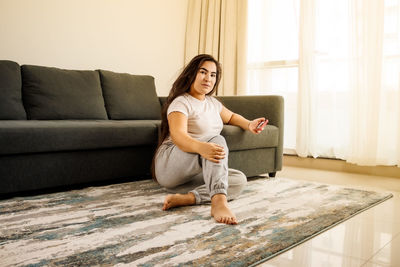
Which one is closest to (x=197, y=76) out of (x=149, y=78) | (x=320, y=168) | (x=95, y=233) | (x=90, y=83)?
(x=95, y=233)

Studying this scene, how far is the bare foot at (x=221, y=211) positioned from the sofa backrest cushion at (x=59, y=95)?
4.69ft

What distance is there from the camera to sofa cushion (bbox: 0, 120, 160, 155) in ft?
6.30

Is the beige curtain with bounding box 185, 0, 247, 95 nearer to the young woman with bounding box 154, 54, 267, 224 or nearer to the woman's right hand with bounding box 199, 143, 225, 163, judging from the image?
the young woman with bounding box 154, 54, 267, 224

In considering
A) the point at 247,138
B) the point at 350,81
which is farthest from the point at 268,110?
the point at 350,81

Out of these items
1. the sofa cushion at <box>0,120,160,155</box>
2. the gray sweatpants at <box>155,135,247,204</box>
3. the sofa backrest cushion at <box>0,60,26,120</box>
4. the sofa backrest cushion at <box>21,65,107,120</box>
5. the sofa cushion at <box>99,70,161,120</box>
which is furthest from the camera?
the sofa cushion at <box>99,70,161,120</box>

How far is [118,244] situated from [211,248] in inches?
12.5

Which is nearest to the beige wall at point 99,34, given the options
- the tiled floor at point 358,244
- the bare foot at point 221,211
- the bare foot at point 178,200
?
the bare foot at point 178,200

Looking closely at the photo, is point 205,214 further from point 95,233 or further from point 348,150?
point 348,150

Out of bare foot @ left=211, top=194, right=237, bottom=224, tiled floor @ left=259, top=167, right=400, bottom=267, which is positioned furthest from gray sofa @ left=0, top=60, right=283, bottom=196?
tiled floor @ left=259, top=167, right=400, bottom=267

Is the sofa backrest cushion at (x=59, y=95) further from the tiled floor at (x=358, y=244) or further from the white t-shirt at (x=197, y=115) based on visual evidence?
the tiled floor at (x=358, y=244)

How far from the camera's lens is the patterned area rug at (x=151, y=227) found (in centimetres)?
122

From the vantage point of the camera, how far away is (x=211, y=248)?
4.29ft

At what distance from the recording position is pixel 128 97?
314 cm

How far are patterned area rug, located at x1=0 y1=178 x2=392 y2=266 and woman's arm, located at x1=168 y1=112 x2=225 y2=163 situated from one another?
0.88 feet
